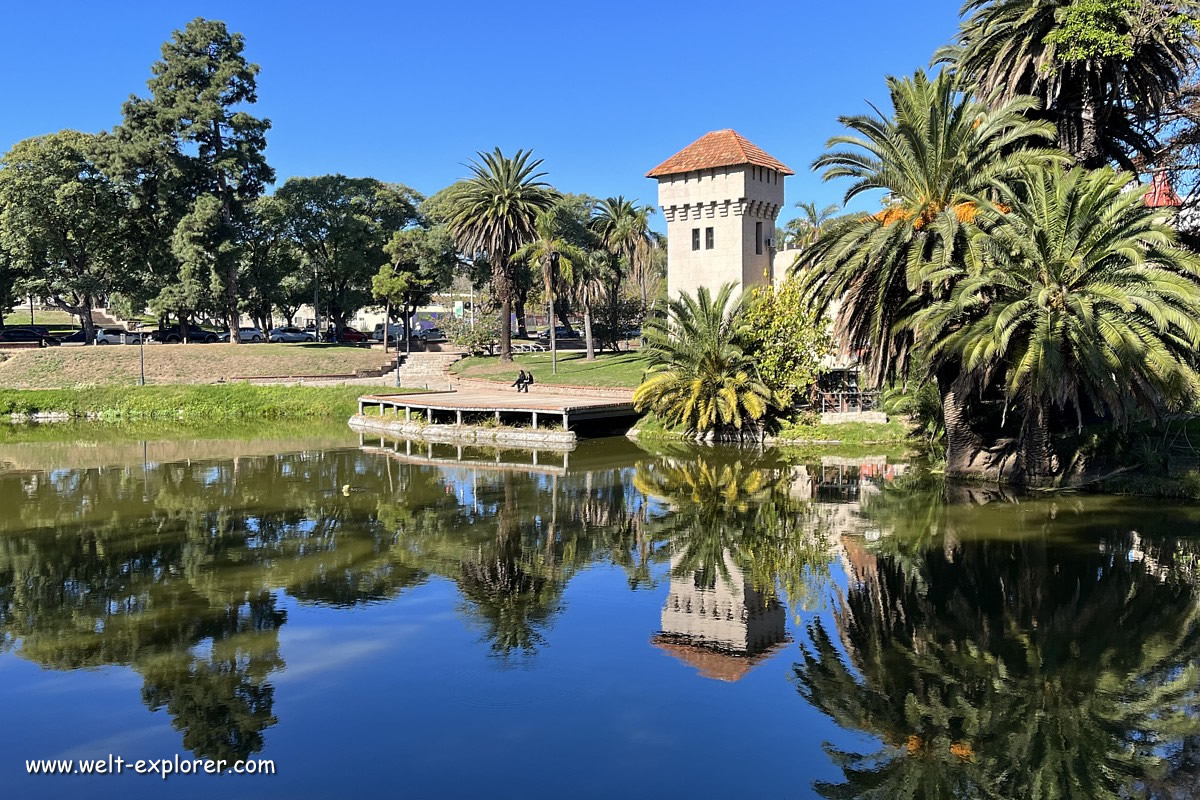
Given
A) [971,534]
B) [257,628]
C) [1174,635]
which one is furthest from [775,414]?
[257,628]

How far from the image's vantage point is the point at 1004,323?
2220 cm

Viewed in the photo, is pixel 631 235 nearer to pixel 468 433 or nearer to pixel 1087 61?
pixel 468 433

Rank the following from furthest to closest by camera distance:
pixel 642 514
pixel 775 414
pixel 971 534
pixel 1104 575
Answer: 1. pixel 775 414
2. pixel 642 514
3. pixel 971 534
4. pixel 1104 575

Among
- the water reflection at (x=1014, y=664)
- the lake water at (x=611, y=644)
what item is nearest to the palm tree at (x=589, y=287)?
the lake water at (x=611, y=644)

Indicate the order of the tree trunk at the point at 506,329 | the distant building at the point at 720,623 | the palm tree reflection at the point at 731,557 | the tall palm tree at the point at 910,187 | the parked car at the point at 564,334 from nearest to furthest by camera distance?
the distant building at the point at 720,623 < the palm tree reflection at the point at 731,557 < the tall palm tree at the point at 910,187 < the tree trunk at the point at 506,329 < the parked car at the point at 564,334

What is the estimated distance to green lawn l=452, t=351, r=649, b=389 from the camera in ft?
158

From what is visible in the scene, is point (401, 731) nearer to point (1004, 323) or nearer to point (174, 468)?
point (1004, 323)

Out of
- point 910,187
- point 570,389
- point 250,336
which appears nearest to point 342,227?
point 250,336

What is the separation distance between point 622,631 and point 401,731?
193 inches

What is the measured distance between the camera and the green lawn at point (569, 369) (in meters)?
48.2

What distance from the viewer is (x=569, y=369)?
53312mm

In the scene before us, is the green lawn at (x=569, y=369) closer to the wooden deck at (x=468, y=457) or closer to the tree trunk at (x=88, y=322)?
the wooden deck at (x=468, y=457)

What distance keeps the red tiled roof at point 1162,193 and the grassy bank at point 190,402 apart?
38.9 metres

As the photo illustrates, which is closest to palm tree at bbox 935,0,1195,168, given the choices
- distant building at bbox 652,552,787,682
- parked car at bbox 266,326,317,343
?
distant building at bbox 652,552,787,682
